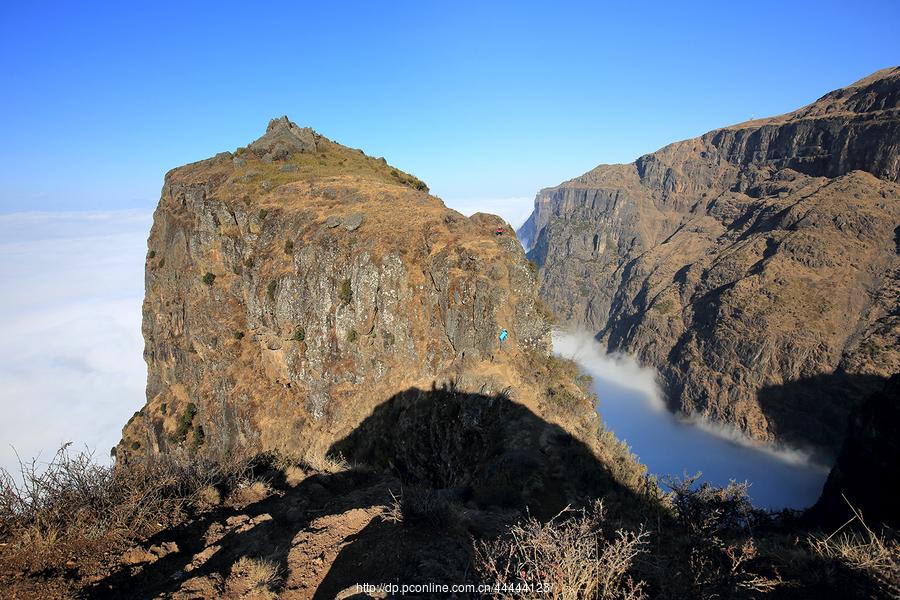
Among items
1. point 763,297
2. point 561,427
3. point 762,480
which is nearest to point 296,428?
point 561,427

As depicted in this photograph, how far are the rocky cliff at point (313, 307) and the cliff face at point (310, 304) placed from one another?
Answer: 0.11 m

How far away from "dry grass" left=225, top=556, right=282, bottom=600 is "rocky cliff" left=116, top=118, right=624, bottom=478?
1593 cm

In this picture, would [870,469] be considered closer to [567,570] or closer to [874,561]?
[874,561]

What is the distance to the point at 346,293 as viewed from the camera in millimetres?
26844

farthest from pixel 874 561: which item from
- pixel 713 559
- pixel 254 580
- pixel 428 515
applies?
pixel 254 580

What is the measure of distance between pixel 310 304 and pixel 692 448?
297 feet

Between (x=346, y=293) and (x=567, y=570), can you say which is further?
(x=346, y=293)

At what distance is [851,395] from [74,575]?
102 metres

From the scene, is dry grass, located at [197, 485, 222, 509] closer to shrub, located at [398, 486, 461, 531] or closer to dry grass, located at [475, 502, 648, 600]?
shrub, located at [398, 486, 461, 531]

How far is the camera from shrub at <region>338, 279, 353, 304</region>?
1054 inches

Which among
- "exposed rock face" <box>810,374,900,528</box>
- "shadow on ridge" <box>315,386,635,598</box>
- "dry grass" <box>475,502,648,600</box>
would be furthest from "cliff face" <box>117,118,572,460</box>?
"dry grass" <box>475,502,648,600</box>

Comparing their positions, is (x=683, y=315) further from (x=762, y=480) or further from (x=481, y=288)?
(x=481, y=288)

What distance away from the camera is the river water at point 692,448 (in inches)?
2741

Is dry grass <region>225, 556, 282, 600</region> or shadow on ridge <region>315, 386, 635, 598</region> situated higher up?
dry grass <region>225, 556, 282, 600</region>
